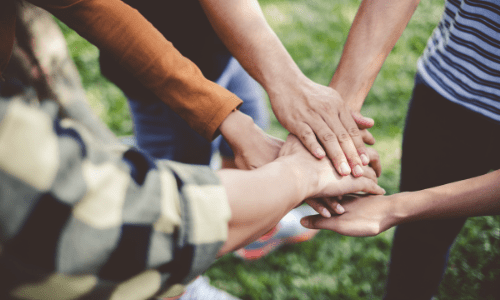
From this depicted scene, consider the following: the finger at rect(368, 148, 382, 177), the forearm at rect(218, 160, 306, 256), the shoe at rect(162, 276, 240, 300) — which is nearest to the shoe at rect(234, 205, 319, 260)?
the shoe at rect(162, 276, 240, 300)

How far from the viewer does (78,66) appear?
3361 millimetres

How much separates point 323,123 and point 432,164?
528 millimetres

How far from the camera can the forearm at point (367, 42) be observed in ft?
4.62

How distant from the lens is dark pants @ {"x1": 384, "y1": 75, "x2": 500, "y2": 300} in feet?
4.17

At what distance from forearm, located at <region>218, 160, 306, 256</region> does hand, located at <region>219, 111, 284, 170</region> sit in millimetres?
359

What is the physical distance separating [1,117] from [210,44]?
1.18 meters

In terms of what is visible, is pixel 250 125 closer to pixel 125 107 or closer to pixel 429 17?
pixel 125 107

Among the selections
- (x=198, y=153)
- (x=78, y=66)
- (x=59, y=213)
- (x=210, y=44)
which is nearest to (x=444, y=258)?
(x=198, y=153)

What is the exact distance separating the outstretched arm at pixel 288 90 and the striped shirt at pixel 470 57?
14.3 inches

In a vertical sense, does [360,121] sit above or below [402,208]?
above

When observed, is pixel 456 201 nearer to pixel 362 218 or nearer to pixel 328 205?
pixel 362 218

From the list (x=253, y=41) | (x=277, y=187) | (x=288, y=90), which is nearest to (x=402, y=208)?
(x=277, y=187)

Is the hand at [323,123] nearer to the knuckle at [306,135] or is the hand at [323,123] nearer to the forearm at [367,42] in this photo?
the knuckle at [306,135]

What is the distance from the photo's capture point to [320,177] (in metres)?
1.22
